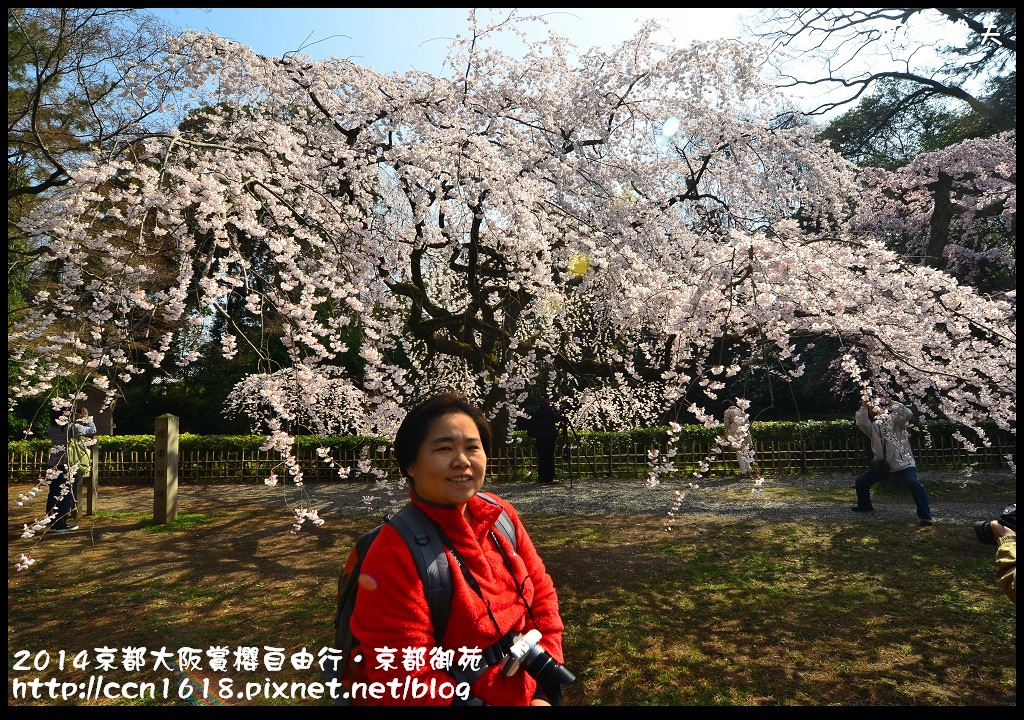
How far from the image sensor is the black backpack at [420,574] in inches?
70.7

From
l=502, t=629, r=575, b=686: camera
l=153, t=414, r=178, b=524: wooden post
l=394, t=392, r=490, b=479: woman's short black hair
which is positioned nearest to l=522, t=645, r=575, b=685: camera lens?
l=502, t=629, r=575, b=686: camera

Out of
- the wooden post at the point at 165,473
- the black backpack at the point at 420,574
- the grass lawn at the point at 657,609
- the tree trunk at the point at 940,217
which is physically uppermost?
the tree trunk at the point at 940,217

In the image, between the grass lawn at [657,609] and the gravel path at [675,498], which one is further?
the gravel path at [675,498]

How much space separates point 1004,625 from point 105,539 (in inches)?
394

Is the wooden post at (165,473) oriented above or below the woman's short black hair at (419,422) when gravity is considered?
below

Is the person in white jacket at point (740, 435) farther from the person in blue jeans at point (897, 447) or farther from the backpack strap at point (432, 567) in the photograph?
the backpack strap at point (432, 567)

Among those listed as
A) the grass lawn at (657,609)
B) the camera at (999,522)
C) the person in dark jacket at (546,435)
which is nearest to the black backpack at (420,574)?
the camera at (999,522)

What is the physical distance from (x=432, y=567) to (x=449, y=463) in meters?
0.33

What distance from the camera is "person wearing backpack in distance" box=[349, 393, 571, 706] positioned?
1.73m

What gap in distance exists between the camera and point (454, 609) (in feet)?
6.01

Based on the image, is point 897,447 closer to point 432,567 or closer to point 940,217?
point 432,567

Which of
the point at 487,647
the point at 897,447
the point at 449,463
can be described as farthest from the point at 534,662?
the point at 897,447

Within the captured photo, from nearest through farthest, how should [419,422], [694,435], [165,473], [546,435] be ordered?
[419,422], [165,473], [546,435], [694,435]
